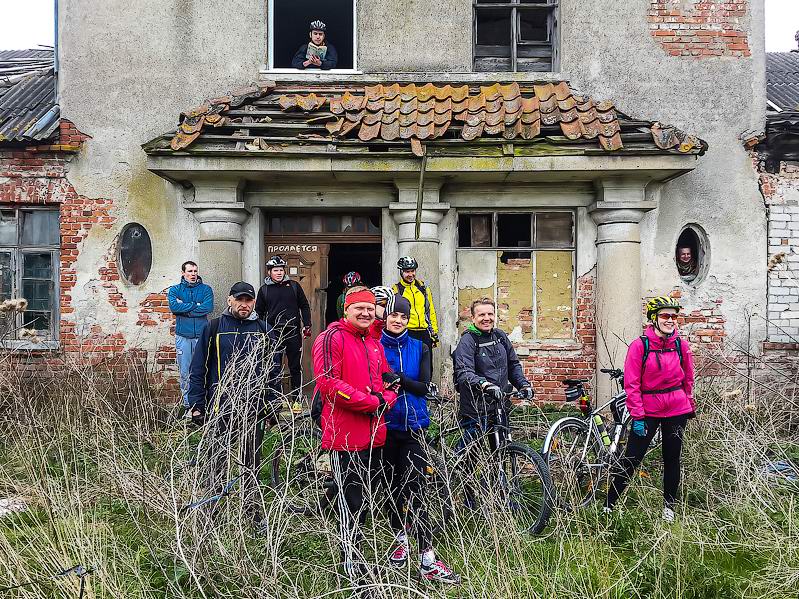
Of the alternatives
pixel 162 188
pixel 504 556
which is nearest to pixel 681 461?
pixel 504 556

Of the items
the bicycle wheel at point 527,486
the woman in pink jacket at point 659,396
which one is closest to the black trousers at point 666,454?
the woman in pink jacket at point 659,396

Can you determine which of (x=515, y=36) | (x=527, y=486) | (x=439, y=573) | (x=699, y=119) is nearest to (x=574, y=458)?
(x=527, y=486)

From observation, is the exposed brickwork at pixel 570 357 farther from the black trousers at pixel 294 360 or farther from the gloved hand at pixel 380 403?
the gloved hand at pixel 380 403

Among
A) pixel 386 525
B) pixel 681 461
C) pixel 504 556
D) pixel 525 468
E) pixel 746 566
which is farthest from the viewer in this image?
pixel 681 461

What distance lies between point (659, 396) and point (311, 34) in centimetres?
698

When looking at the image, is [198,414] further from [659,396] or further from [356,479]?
[659,396]

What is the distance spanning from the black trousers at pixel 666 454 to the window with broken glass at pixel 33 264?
753cm

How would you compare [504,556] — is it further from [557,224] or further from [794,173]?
[794,173]

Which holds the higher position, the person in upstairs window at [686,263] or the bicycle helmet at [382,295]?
the person in upstairs window at [686,263]

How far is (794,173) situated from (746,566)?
264 inches

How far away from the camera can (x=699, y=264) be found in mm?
9625

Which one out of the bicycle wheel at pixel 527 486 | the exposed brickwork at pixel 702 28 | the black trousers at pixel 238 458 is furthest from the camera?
the exposed brickwork at pixel 702 28

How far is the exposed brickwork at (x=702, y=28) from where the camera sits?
9.64 m

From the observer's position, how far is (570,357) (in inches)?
377
